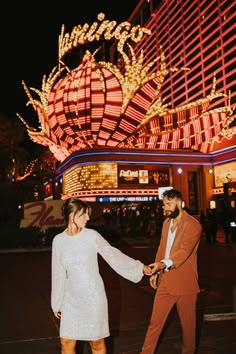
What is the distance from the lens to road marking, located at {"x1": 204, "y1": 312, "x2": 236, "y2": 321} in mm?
5957

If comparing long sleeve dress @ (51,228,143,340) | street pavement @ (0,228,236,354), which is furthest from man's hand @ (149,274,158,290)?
long sleeve dress @ (51,228,143,340)

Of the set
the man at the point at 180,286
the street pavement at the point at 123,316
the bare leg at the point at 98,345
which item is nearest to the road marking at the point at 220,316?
the street pavement at the point at 123,316

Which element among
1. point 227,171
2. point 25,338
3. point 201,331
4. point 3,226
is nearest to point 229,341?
point 201,331

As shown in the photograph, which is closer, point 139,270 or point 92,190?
point 139,270

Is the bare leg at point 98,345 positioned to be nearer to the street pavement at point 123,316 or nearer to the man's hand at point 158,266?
the man's hand at point 158,266

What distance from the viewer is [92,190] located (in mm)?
31672

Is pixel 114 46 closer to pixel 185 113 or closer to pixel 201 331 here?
pixel 185 113

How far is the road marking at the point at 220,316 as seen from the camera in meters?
5.96

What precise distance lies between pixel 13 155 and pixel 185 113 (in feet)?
55.1

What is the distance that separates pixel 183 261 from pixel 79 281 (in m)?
1.19

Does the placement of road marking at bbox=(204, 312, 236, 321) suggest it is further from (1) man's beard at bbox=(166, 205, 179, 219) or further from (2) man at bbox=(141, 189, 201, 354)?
(1) man's beard at bbox=(166, 205, 179, 219)

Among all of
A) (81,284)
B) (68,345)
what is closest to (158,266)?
(81,284)

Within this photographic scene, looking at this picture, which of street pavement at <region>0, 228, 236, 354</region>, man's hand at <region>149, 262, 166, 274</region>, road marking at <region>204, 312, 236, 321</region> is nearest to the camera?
man's hand at <region>149, 262, 166, 274</region>

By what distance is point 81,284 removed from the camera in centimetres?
311
